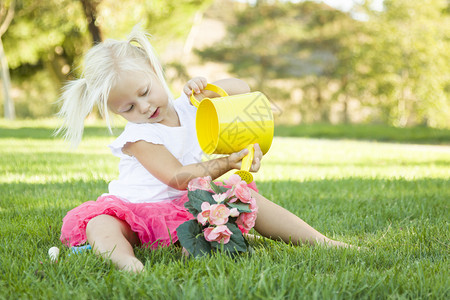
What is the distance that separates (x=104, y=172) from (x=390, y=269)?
2978mm

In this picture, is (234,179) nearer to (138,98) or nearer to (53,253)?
(138,98)

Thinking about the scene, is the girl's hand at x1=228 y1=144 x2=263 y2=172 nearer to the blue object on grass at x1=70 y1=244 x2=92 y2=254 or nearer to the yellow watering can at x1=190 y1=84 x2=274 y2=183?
the yellow watering can at x1=190 y1=84 x2=274 y2=183

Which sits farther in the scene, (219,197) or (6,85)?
(6,85)

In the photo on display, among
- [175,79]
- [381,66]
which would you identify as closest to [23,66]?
[175,79]

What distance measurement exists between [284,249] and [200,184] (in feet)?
1.37

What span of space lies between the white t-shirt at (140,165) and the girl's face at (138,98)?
0.05 meters

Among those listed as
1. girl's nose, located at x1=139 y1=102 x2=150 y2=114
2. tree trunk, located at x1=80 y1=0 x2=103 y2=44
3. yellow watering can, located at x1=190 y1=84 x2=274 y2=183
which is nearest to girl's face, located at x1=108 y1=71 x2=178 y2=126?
girl's nose, located at x1=139 y1=102 x2=150 y2=114

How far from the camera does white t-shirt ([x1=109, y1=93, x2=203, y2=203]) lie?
2.10 meters

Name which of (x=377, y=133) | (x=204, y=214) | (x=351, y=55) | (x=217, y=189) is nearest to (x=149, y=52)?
(x=217, y=189)

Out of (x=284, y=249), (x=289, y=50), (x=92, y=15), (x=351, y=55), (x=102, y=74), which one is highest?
(x=92, y=15)

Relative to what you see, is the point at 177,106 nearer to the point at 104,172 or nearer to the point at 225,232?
the point at 225,232

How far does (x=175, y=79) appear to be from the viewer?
17438mm

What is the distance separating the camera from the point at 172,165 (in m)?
2.04

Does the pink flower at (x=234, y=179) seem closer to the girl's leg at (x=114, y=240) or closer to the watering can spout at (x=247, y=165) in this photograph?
the watering can spout at (x=247, y=165)
